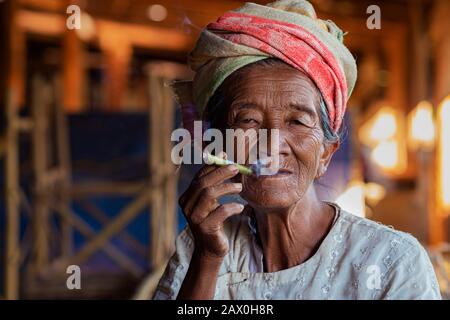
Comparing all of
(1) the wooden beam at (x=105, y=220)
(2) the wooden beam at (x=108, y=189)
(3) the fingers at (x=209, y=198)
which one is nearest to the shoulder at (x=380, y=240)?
(3) the fingers at (x=209, y=198)

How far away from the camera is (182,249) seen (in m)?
1.60

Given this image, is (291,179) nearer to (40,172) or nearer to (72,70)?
(40,172)

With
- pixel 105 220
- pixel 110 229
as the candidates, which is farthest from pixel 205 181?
pixel 105 220

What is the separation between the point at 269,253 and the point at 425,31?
7969mm

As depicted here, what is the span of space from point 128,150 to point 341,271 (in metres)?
4.07

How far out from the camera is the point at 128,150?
5.32m

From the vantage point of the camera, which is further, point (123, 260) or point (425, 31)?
point (425, 31)

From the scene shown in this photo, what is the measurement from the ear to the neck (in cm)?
5

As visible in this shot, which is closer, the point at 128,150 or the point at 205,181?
the point at 205,181

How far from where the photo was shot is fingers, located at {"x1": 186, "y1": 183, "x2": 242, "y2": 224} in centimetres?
127

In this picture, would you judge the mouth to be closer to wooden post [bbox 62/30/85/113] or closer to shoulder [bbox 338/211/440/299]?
shoulder [bbox 338/211/440/299]

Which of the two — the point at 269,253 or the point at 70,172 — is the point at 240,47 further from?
the point at 70,172

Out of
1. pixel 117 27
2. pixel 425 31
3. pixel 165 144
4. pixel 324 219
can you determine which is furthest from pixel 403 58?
pixel 324 219

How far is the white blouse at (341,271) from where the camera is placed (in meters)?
1.36
